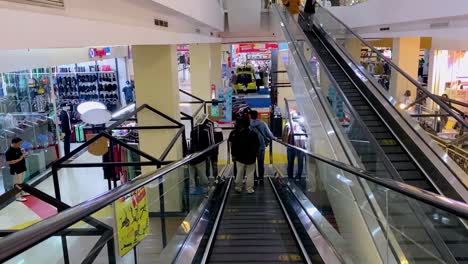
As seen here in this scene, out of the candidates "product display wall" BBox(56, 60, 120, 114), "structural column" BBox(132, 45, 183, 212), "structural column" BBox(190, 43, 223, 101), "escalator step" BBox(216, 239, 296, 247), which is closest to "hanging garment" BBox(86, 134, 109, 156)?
"structural column" BBox(132, 45, 183, 212)

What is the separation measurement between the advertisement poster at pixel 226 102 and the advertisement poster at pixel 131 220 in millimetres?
12527

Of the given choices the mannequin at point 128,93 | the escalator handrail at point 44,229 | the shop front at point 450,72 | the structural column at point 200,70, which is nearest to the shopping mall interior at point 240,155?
the escalator handrail at point 44,229

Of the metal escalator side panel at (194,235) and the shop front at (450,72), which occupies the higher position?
the shop front at (450,72)

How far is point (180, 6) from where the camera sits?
21.4ft

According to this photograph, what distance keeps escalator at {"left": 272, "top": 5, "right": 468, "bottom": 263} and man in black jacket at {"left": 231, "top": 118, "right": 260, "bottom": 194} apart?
5.63 ft

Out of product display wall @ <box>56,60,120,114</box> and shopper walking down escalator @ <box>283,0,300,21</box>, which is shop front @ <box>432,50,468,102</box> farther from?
product display wall @ <box>56,60,120,114</box>

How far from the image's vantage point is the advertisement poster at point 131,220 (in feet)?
10.8

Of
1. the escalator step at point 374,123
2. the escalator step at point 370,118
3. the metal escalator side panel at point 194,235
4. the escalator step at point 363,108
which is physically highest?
the escalator step at point 363,108

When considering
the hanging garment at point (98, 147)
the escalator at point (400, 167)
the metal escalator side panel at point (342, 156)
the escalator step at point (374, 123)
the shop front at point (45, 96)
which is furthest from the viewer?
the shop front at point (45, 96)

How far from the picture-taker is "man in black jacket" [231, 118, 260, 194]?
747cm

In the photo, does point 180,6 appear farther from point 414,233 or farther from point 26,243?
point 26,243

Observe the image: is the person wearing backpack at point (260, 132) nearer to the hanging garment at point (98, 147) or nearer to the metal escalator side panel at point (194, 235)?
the metal escalator side panel at point (194, 235)

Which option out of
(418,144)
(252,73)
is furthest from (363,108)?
(252,73)

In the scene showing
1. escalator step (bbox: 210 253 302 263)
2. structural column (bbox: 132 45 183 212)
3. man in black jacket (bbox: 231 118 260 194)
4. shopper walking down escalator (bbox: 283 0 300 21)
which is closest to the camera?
escalator step (bbox: 210 253 302 263)
